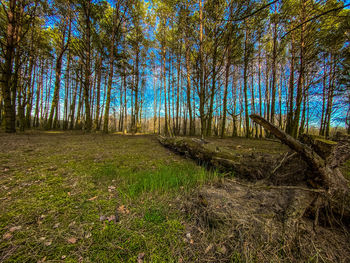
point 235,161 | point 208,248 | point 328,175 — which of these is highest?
point 328,175

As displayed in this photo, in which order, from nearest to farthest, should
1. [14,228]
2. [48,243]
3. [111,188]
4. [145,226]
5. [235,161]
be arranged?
[48,243] → [14,228] → [145,226] → [111,188] → [235,161]

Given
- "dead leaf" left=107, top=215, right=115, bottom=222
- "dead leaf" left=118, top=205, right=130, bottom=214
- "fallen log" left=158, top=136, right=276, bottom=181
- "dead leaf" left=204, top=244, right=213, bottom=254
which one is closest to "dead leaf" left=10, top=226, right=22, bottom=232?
"dead leaf" left=107, top=215, right=115, bottom=222

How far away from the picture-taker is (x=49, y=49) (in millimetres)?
13625

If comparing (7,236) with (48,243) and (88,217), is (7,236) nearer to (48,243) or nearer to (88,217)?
(48,243)

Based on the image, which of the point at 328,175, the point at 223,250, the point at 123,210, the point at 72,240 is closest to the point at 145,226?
the point at 123,210

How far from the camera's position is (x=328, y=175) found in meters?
1.51

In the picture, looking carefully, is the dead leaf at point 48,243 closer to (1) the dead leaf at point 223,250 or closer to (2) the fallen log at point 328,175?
(1) the dead leaf at point 223,250

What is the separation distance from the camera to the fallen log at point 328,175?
1396 mm

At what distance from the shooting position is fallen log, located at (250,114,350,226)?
4.58 ft


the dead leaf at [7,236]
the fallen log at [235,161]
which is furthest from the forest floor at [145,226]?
the fallen log at [235,161]

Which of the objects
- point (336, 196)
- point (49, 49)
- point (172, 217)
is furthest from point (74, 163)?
point (49, 49)

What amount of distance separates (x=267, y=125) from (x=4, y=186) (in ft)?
13.3

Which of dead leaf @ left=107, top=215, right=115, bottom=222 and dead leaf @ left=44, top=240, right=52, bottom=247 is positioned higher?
dead leaf @ left=44, top=240, right=52, bottom=247

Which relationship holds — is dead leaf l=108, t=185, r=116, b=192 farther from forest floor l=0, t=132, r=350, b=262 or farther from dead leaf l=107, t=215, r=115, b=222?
dead leaf l=107, t=215, r=115, b=222
